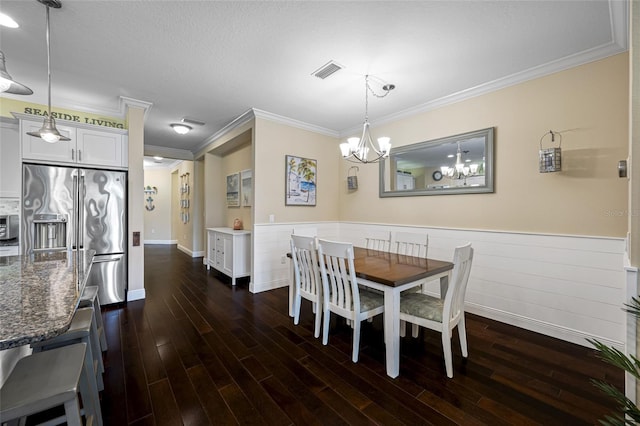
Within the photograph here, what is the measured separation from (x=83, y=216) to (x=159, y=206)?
639 cm

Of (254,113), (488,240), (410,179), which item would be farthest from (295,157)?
(488,240)

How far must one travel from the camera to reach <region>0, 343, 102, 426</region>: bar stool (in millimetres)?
937

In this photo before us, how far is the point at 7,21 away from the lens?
2016mm

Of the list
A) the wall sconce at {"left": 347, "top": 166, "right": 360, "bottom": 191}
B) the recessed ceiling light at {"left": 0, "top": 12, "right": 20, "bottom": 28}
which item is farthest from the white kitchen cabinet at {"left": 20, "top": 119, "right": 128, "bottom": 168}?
the wall sconce at {"left": 347, "top": 166, "right": 360, "bottom": 191}

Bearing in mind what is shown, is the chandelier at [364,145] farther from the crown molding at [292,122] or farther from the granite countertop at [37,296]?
the granite countertop at [37,296]

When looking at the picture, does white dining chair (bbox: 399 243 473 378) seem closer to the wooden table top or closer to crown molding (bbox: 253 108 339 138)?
the wooden table top

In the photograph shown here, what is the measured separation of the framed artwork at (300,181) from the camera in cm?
429

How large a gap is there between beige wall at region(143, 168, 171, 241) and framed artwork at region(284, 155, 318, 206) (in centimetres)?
667

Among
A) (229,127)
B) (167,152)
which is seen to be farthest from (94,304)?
(167,152)

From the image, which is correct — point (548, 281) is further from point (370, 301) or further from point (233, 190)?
point (233, 190)

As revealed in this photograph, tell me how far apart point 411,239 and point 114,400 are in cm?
291

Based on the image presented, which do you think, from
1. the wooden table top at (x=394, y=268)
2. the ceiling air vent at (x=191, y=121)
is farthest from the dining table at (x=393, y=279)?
the ceiling air vent at (x=191, y=121)

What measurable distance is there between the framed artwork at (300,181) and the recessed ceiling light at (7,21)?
2.92 metres

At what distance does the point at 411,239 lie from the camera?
306cm
